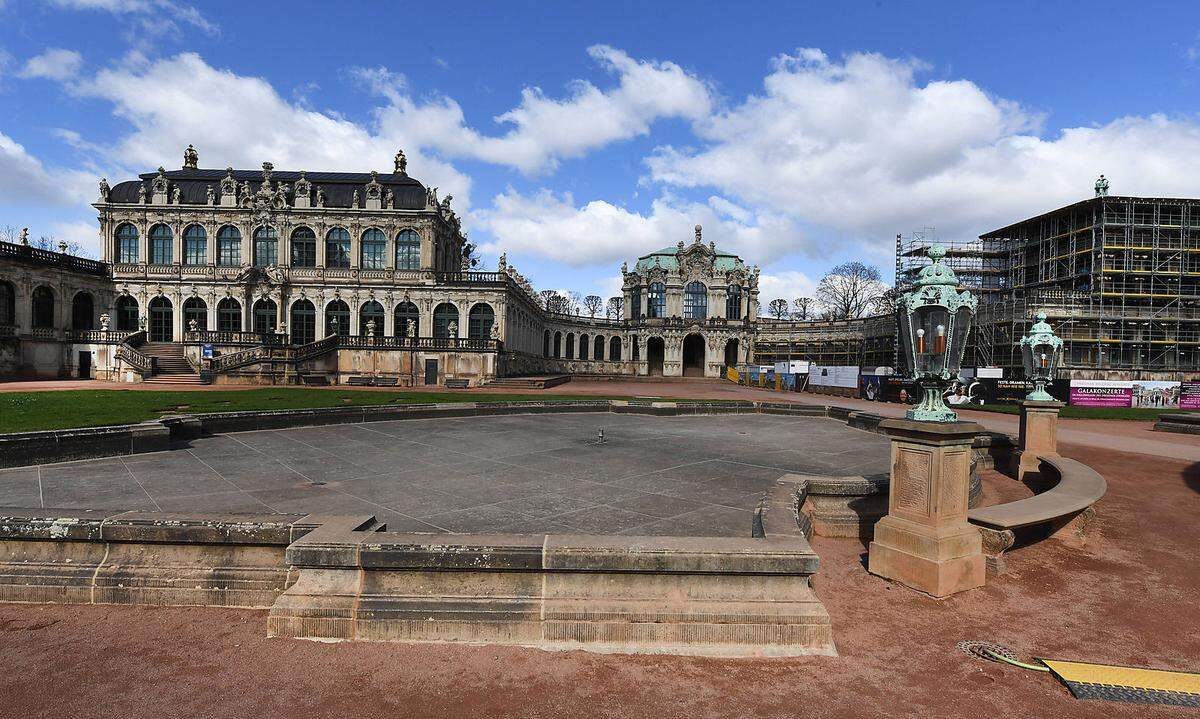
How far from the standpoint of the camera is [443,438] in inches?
502

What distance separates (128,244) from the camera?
48.0 metres

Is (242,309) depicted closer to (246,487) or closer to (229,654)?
(246,487)

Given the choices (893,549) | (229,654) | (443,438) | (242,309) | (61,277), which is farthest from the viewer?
(242,309)

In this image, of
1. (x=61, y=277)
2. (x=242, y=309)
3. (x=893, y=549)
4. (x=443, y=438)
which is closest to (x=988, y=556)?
(x=893, y=549)

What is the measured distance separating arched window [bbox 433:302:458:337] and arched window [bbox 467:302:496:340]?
4.54 ft

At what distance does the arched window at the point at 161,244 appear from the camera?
158 ft

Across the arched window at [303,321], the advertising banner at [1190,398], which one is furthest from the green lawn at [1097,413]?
the arched window at [303,321]

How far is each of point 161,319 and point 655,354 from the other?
177 ft

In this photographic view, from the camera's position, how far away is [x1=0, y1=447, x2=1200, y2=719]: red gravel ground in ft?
11.8

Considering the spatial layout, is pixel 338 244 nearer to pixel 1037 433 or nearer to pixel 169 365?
pixel 169 365

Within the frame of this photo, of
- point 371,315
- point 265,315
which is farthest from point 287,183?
point 371,315

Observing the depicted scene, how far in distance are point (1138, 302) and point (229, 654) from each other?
69.8 metres

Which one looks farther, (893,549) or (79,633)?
(893,549)

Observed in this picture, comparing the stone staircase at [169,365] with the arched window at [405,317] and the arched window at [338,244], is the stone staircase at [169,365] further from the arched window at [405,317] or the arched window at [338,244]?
the arched window at [405,317]
